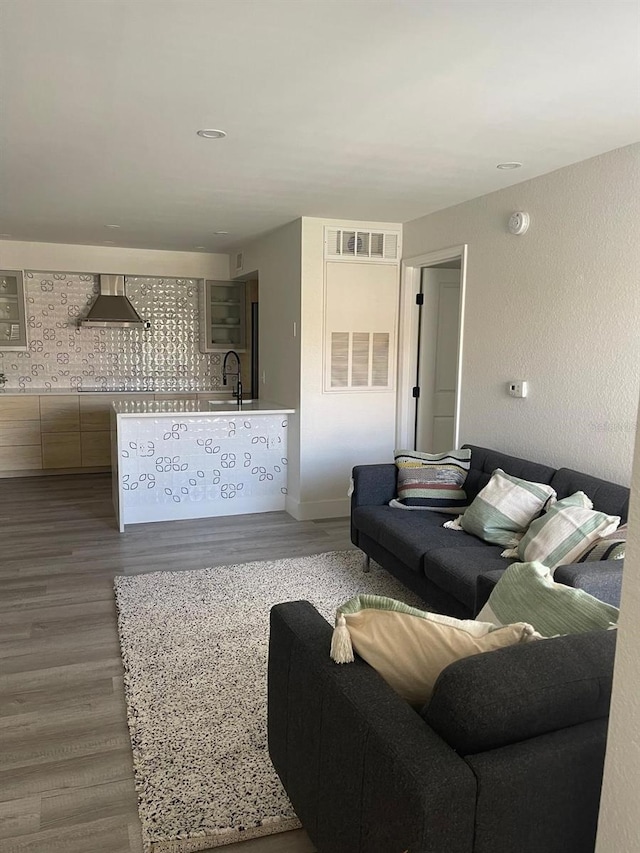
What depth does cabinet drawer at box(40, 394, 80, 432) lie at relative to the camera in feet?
22.9

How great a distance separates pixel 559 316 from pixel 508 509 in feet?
3.83

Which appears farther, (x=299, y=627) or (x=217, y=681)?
(x=217, y=681)

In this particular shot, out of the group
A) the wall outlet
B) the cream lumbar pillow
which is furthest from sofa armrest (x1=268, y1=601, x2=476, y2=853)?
the wall outlet

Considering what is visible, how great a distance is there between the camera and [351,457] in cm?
552

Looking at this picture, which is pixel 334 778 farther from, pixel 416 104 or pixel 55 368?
pixel 55 368

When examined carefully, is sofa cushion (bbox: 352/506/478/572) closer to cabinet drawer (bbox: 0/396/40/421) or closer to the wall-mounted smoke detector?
the wall-mounted smoke detector

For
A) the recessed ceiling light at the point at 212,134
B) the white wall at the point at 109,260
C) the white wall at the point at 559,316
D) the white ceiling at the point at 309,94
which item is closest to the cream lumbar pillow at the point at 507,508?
the white wall at the point at 559,316

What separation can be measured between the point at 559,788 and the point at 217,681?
1845 mm

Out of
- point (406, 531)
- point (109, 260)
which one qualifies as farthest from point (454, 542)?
point (109, 260)

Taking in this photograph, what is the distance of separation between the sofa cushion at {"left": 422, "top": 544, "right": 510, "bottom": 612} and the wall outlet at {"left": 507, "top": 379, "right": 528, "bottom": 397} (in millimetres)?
1074

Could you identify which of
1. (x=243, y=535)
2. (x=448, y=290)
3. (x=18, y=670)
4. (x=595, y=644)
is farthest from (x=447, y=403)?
(x=595, y=644)

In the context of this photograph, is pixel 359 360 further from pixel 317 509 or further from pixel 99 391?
pixel 99 391

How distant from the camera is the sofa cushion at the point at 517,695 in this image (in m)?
1.26

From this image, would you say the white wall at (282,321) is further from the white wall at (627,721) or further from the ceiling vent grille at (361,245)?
the white wall at (627,721)
